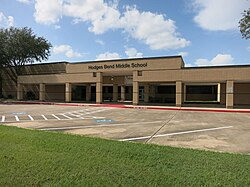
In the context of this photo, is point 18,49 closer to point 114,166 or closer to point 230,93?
point 230,93

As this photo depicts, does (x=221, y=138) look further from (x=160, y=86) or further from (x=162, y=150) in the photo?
(x=160, y=86)

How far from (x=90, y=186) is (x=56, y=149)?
2409mm

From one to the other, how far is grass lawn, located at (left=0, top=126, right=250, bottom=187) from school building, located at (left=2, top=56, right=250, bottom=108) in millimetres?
21685

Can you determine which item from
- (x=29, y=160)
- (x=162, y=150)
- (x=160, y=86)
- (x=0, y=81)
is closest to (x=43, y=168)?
(x=29, y=160)

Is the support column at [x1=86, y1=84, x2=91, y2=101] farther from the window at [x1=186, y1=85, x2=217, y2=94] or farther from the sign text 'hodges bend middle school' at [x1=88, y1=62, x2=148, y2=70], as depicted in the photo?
the window at [x1=186, y1=85, x2=217, y2=94]

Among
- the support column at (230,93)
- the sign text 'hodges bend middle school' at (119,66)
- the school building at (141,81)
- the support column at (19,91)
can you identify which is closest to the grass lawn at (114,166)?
the support column at (230,93)

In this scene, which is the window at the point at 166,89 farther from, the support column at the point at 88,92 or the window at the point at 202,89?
the support column at the point at 88,92

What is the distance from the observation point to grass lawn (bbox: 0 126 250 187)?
4.26 metres

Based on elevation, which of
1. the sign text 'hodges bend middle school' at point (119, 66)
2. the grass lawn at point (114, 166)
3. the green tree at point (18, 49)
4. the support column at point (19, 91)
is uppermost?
the green tree at point (18, 49)

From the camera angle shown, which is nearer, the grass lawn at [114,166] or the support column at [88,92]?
the grass lawn at [114,166]

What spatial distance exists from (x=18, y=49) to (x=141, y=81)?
23036mm

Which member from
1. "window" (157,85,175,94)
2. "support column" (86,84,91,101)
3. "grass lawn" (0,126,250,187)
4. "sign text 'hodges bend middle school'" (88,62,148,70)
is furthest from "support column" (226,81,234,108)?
"support column" (86,84,91,101)

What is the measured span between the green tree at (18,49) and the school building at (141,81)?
6.35 feet

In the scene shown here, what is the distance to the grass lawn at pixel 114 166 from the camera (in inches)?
168
